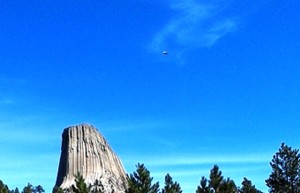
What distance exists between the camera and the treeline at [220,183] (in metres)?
57.5

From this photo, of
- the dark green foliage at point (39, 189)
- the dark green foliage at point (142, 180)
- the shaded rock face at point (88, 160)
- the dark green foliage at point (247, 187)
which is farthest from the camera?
the dark green foliage at point (39, 189)

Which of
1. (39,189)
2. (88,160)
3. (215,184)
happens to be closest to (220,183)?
(215,184)

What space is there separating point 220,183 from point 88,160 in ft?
117

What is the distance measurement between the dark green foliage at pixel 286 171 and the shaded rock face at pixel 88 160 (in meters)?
27.1

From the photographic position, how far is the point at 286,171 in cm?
7419

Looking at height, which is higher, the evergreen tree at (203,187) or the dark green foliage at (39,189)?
the dark green foliage at (39,189)

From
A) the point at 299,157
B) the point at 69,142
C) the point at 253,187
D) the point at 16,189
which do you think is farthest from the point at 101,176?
the point at 299,157

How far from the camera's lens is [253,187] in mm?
78188

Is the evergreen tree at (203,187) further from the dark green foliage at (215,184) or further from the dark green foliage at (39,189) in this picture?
the dark green foliage at (39,189)

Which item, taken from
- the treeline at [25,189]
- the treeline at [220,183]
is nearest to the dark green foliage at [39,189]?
the treeline at [25,189]

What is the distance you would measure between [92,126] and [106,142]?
4.33 meters

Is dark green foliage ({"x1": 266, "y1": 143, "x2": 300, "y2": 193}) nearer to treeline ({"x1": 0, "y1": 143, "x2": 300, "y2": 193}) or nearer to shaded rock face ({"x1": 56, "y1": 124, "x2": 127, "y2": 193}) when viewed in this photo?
treeline ({"x1": 0, "y1": 143, "x2": 300, "y2": 193})

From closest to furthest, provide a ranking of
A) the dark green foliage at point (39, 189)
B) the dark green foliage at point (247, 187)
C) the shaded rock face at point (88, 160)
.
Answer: the dark green foliage at point (247, 187) → the shaded rock face at point (88, 160) → the dark green foliage at point (39, 189)

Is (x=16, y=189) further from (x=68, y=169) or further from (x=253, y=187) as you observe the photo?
(x=253, y=187)
